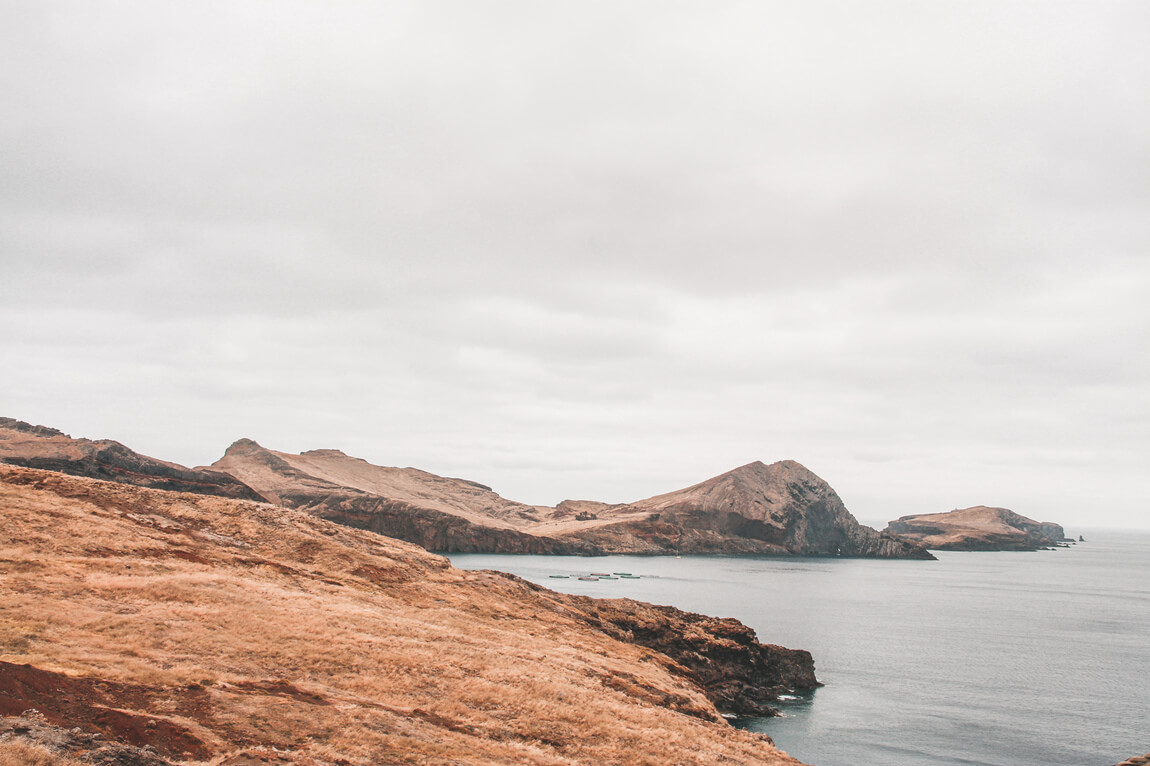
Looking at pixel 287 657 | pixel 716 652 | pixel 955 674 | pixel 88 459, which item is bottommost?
pixel 955 674

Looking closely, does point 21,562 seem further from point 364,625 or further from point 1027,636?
point 1027,636

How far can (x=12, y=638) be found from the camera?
30.9 metres

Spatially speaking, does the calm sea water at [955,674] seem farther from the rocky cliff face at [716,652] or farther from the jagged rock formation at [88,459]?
the jagged rock formation at [88,459]

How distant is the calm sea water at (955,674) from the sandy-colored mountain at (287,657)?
15238 millimetres

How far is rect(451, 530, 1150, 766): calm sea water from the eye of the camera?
6275 centimetres

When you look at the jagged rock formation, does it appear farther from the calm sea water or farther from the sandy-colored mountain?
the sandy-colored mountain

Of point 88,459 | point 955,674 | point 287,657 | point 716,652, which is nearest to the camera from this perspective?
point 287,657

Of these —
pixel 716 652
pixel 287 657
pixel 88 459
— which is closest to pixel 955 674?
pixel 716 652

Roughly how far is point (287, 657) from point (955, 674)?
3471 inches

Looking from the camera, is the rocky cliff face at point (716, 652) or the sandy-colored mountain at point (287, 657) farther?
the rocky cliff face at point (716, 652)

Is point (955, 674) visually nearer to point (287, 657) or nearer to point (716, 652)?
point (716, 652)

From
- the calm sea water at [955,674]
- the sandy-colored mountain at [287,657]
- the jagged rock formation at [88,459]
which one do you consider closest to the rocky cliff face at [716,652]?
the sandy-colored mountain at [287,657]

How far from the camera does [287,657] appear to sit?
121 feet

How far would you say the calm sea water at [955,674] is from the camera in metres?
62.8
